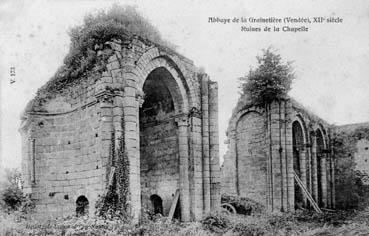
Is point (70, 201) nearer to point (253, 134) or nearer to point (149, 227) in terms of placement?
point (149, 227)

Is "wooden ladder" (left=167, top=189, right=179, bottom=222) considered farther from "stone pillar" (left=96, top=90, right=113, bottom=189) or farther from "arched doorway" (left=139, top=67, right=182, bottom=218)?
"stone pillar" (left=96, top=90, right=113, bottom=189)

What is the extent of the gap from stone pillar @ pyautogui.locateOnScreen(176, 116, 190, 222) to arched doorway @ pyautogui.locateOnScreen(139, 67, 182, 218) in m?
0.19

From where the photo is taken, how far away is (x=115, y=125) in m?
8.12

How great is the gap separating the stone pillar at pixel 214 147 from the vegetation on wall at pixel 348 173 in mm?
11560

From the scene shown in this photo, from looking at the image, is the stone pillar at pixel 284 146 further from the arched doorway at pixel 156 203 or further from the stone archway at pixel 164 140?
the arched doorway at pixel 156 203

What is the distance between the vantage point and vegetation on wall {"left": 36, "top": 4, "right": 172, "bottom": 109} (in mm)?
8820

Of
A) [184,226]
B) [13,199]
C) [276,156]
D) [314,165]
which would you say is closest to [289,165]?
[276,156]

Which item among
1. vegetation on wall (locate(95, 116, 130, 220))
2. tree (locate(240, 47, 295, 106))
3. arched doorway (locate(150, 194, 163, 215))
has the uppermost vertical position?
tree (locate(240, 47, 295, 106))

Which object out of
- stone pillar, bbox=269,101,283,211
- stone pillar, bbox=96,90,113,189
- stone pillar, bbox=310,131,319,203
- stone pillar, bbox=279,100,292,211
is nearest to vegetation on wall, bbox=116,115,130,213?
stone pillar, bbox=96,90,113,189

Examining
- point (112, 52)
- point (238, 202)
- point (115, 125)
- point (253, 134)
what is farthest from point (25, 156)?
point (253, 134)

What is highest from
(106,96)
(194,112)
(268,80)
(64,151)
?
(268,80)

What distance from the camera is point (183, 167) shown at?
10273 mm

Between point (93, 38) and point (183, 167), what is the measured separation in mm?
4386

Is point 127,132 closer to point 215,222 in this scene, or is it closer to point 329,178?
point 215,222
